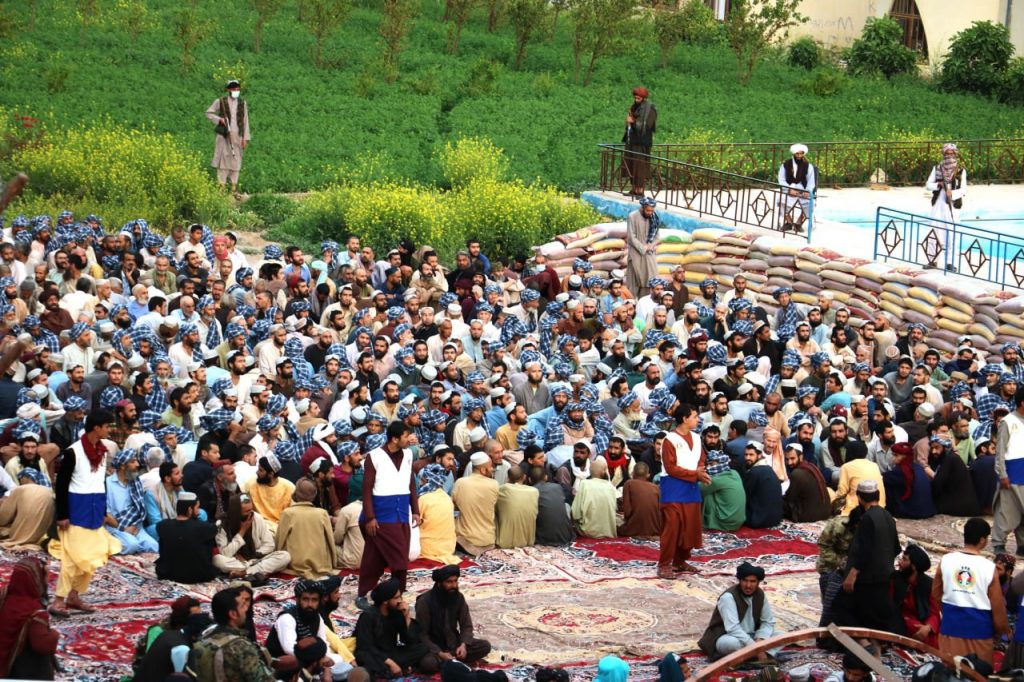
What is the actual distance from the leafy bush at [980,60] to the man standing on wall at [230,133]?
47.1 feet

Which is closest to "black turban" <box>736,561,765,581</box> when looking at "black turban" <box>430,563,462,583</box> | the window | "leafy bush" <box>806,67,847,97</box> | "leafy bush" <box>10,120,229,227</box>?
"black turban" <box>430,563,462,583</box>

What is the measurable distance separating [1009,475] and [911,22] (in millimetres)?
21725

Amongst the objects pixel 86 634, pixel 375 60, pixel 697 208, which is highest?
pixel 375 60

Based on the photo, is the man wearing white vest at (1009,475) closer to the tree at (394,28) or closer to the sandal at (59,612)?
the sandal at (59,612)

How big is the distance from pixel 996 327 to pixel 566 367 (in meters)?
4.39

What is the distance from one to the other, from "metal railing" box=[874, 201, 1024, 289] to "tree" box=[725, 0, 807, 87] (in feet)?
37.2

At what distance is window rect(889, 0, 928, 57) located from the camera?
1225 inches

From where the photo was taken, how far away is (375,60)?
26.4 metres

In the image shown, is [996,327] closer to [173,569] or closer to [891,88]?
[173,569]

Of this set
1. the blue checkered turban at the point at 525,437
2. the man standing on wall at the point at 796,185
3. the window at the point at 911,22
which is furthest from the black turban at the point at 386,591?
the window at the point at 911,22

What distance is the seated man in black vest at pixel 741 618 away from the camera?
9.31 meters

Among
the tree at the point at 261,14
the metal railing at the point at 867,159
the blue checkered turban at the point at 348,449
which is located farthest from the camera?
the tree at the point at 261,14

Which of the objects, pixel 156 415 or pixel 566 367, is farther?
pixel 566 367

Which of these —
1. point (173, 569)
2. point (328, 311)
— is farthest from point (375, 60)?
point (173, 569)
